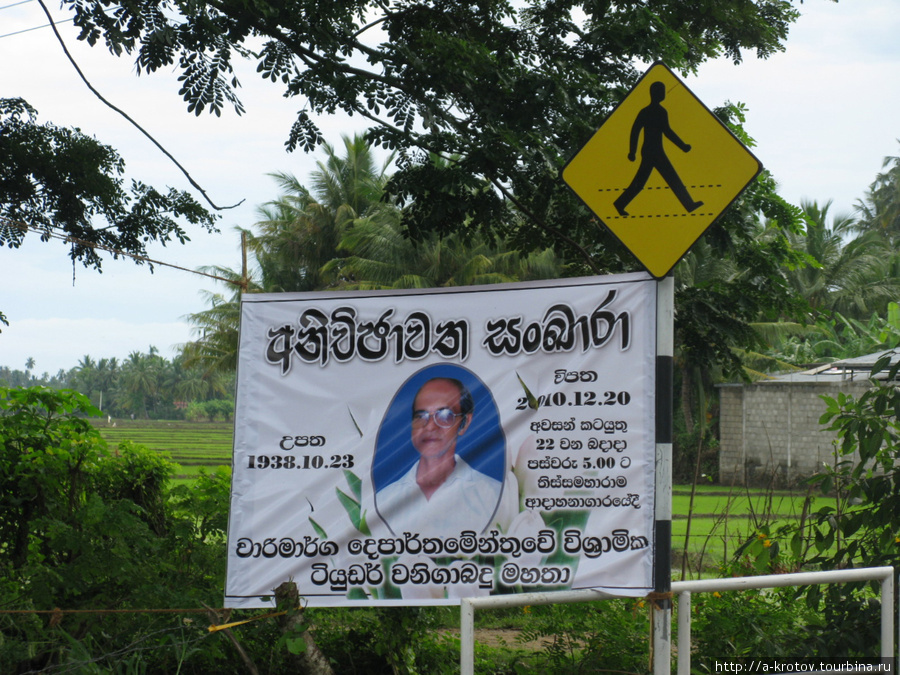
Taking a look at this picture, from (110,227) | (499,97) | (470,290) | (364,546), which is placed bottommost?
(364,546)

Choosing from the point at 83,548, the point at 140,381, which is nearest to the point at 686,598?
the point at 83,548

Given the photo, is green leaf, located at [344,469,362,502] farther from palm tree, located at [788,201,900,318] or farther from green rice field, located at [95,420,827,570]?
palm tree, located at [788,201,900,318]

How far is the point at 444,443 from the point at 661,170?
133 centimetres

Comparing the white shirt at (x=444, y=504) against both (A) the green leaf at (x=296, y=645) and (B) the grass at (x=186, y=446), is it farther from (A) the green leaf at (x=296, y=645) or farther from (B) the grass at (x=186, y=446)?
(B) the grass at (x=186, y=446)

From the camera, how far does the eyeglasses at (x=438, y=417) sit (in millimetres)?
3471

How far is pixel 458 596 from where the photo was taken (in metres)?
3.32

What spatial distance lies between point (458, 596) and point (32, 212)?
631cm

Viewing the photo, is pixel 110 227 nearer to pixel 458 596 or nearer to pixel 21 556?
pixel 21 556

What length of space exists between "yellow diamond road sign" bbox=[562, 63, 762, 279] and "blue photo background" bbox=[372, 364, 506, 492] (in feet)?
2.73

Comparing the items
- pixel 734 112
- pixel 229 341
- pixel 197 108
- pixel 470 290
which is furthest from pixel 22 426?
pixel 229 341

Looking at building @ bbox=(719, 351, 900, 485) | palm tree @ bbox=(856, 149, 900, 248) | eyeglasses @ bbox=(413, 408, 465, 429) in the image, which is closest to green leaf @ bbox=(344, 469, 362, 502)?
eyeglasses @ bbox=(413, 408, 465, 429)

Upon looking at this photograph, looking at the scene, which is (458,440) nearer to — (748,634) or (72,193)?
(748,634)

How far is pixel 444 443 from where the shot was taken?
347cm

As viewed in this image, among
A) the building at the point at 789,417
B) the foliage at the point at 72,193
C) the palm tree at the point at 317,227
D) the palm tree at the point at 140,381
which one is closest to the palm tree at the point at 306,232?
the palm tree at the point at 317,227
